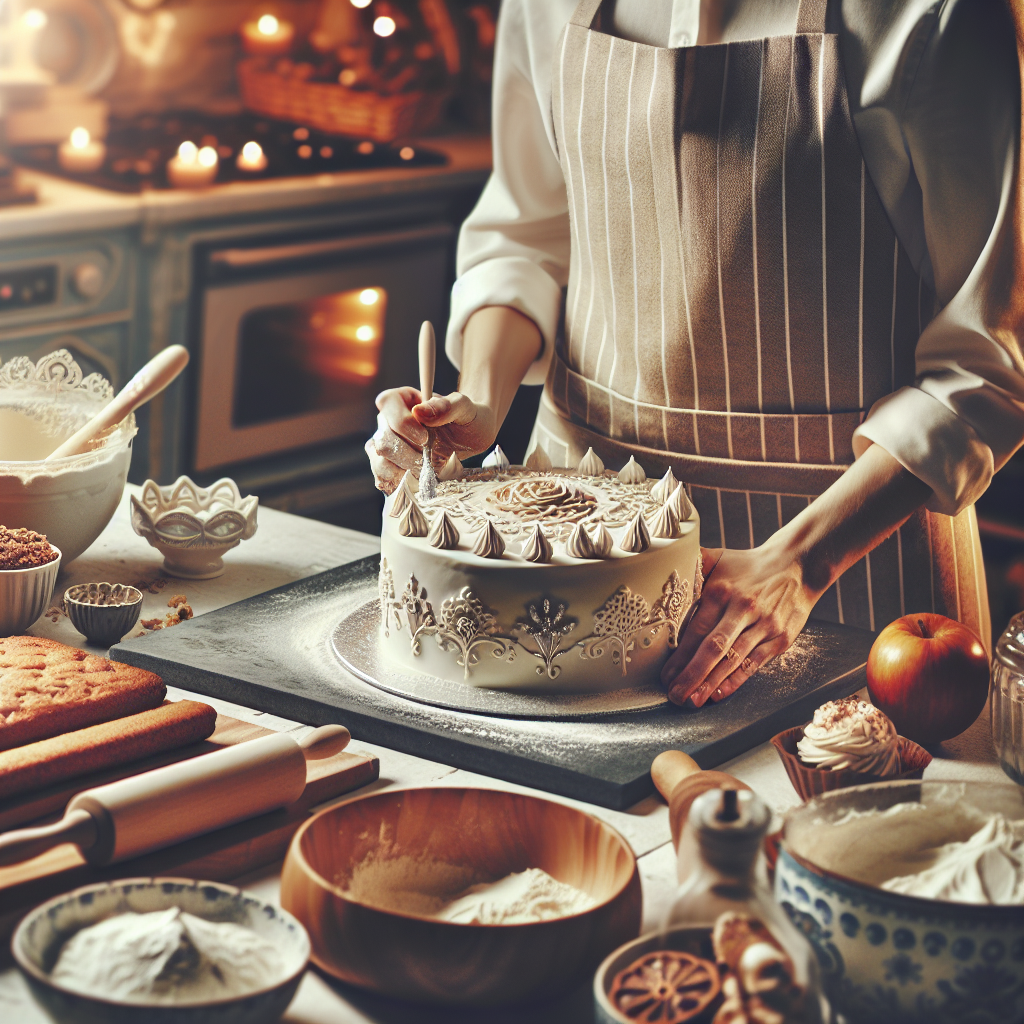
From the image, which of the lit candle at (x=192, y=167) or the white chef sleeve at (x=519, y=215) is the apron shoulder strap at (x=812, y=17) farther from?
the lit candle at (x=192, y=167)

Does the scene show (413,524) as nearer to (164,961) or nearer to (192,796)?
(192,796)

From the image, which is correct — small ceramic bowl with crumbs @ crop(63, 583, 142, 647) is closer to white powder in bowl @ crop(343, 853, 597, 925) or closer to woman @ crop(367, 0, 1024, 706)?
Answer: woman @ crop(367, 0, 1024, 706)

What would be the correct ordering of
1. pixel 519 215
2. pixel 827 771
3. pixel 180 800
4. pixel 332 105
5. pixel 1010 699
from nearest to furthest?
pixel 180 800 < pixel 827 771 < pixel 1010 699 < pixel 519 215 < pixel 332 105

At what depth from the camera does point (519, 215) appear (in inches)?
74.5

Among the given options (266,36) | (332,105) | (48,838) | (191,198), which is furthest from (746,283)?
(266,36)

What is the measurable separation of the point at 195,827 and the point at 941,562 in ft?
3.44

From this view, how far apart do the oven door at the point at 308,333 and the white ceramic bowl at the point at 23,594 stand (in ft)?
6.23

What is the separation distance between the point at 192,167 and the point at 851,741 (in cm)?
256

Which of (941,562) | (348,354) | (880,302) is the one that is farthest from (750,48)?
(348,354)

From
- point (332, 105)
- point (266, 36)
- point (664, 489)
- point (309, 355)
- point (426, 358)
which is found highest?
point (266, 36)

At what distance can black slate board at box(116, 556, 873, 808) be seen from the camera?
117cm

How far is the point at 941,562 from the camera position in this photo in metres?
1.64

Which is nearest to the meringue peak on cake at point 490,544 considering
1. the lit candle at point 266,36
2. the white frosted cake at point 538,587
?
→ the white frosted cake at point 538,587

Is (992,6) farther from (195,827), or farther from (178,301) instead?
(178,301)
